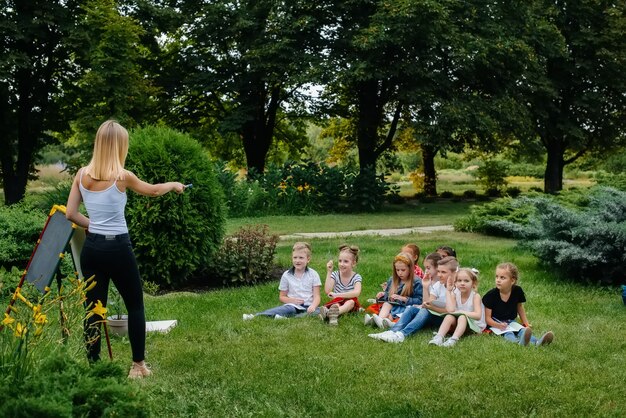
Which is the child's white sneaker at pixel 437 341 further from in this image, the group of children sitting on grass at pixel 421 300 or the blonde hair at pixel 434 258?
the blonde hair at pixel 434 258

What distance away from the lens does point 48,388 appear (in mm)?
2672

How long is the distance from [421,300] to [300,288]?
4.02 feet

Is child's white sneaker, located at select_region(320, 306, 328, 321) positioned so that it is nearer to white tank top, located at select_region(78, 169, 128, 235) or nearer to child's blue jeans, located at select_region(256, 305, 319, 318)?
child's blue jeans, located at select_region(256, 305, 319, 318)

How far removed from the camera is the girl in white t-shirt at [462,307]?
6.09m

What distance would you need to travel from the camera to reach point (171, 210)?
813cm

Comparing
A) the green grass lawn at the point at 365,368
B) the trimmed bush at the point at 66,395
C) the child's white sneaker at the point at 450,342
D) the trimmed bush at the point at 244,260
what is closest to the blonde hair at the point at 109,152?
the green grass lawn at the point at 365,368

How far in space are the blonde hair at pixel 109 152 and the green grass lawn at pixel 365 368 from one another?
54.6 inches

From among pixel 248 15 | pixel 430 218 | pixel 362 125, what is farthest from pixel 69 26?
pixel 430 218

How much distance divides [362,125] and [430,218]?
22.1 ft

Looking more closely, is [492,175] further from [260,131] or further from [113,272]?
[113,272]

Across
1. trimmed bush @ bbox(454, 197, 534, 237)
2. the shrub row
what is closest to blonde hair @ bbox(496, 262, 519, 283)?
trimmed bush @ bbox(454, 197, 534, 237)

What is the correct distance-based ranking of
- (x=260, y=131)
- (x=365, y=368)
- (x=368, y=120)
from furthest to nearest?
1. (x=260, y=131)
2. (x=368, y=120)
3. (x=365, y=368)

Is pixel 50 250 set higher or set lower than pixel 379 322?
higher

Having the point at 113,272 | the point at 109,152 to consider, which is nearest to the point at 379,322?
the point at 113,272
